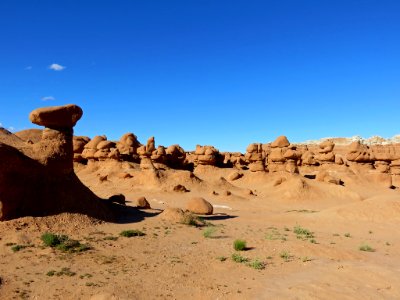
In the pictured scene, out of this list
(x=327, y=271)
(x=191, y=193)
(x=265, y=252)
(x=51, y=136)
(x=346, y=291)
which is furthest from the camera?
(x=191, y=193)

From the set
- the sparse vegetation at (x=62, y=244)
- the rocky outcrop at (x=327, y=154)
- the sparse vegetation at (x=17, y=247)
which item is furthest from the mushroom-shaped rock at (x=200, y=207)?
the rocky outcrop at (x=327, y=154)

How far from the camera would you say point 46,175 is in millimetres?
14914

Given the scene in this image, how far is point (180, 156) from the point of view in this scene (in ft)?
149

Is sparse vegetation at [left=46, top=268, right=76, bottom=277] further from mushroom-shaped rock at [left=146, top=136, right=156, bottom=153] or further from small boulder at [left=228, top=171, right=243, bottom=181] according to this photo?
small boulder at [left=228, top=171, right=243, bottom=181]

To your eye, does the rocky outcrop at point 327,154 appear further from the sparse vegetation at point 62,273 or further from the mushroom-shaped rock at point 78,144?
the sparse vegetation at point 62,273

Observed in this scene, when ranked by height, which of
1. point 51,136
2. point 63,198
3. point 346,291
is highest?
point 51,136

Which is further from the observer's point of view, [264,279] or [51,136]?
[51,136]

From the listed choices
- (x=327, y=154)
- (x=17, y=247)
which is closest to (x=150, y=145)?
(x=327, y=154)

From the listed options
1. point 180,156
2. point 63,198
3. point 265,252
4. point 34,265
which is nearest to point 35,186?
point 63,198

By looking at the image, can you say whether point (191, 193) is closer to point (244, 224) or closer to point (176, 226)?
point (244, 224)

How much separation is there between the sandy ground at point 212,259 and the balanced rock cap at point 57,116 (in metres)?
4.39

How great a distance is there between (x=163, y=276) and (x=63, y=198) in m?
7.10

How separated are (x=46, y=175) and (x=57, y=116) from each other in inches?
108

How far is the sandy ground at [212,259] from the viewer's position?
29.2ft
